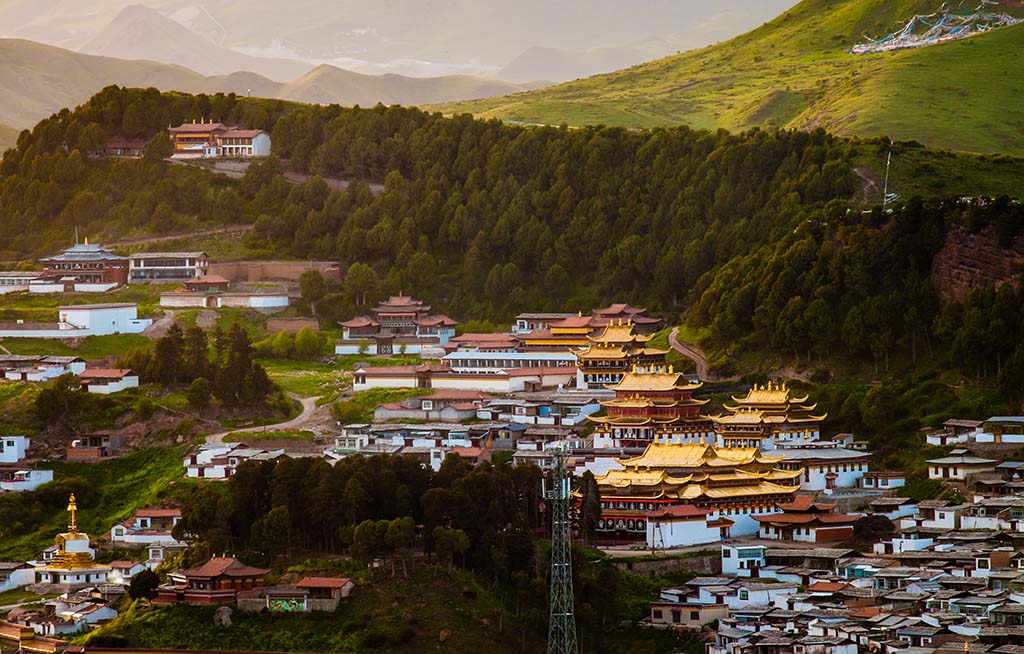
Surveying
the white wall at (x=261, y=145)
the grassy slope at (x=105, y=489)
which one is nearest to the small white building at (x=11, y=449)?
the grassy slope at (x=105, y=489)

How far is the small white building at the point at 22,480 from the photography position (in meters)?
87.0

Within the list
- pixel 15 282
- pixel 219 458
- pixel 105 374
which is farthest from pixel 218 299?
pixel 219 458

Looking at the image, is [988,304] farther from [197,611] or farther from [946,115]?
[946,115]

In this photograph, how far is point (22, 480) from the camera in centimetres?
8706

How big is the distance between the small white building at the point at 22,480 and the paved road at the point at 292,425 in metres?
7.18

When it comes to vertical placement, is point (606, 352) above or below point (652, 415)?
above

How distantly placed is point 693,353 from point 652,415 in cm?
1341

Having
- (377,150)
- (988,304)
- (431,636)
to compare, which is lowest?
(431,636)

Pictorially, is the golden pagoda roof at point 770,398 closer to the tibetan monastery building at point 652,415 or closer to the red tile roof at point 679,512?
the tibetan monastery building at point 652,415

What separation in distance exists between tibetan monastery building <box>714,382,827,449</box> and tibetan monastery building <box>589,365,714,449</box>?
1.17 meters

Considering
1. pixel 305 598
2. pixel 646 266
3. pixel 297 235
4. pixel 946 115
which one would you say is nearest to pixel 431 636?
pixel 305 598

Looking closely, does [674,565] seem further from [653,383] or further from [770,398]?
[653,383]

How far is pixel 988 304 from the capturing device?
91.0 metres

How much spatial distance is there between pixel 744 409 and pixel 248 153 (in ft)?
183
